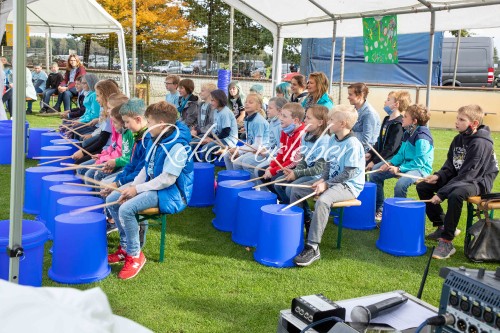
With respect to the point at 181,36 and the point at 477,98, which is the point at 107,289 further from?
the point at 181,36

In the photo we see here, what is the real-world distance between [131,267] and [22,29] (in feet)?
6.32

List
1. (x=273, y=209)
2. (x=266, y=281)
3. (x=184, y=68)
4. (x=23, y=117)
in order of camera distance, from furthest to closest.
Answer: (x=184, y=68), (x=273, y=209), (x=266, y=281), (x=23, y=117)

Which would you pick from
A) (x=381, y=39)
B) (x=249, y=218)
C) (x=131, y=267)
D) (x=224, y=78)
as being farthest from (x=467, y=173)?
(x=224, y=78)

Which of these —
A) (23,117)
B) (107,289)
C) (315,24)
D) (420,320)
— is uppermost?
(315,24)

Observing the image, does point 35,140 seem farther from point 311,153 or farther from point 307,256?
point 307,256

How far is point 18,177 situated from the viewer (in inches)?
95.7

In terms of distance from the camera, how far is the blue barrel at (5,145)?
7.17m

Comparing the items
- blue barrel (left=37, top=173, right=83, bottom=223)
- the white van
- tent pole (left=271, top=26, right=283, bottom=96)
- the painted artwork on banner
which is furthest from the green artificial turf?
the white van

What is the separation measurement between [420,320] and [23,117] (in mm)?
1975

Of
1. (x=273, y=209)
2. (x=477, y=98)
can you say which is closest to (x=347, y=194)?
(x=273, y=209)

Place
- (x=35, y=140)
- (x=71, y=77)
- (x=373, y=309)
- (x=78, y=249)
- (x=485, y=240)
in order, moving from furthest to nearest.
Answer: (x=71, y=77) < (x=35, y=140) < (x=485, y=240) < (x=78, y=249) < (x=373, y=309)

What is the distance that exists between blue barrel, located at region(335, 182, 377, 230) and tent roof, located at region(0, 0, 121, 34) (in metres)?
7.54

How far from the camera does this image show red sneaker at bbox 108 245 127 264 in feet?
12.9

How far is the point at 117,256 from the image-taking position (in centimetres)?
398
